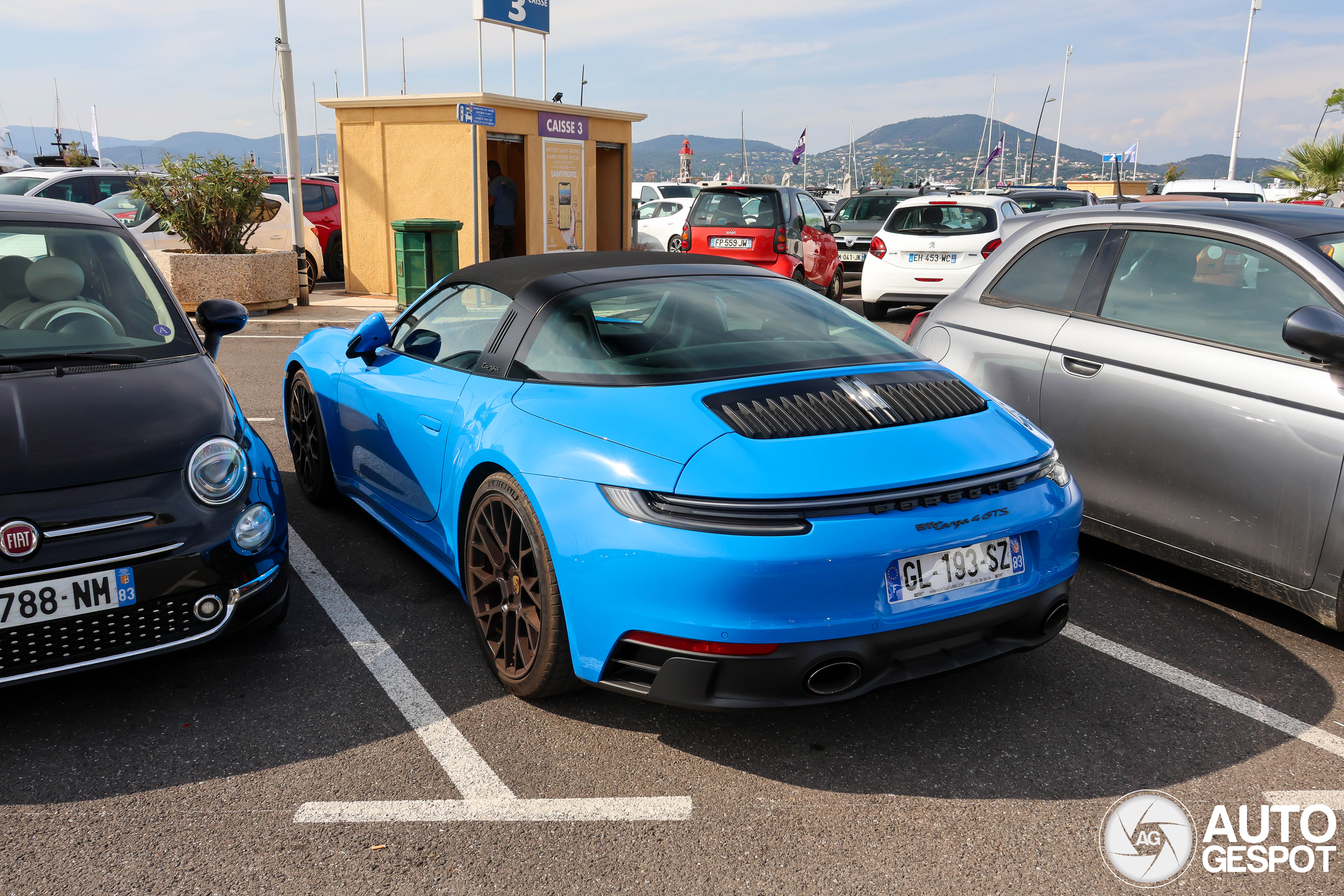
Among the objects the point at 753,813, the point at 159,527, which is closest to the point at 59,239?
the point at 159,527

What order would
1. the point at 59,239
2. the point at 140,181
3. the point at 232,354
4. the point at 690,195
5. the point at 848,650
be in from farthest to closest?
the point at 690,195 < the point at 140,181 < the point at 232,354 < the point at 59,239 < the point at 848,650

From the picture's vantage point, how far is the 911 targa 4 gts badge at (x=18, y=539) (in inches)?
111

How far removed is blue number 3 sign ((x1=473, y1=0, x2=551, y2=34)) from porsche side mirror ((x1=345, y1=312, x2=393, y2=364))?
1335 centimetres

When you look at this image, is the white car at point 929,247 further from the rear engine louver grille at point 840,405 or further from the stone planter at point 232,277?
the rear engine louver grille at point 840,405

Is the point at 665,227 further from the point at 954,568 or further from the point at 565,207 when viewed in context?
the point at 954,568

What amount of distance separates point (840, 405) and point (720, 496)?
23.3 inches

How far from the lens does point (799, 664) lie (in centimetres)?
257

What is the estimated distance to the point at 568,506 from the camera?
2828 mm

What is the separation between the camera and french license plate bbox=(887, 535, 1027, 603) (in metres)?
2.64

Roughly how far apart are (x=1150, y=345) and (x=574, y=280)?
2.41 meters

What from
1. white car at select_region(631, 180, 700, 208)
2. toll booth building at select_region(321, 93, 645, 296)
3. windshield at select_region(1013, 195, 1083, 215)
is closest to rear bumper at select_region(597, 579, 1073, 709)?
toll booth building at select_region(321, 93, 645, 296)

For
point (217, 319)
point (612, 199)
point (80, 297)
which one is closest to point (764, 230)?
point (612, 199)

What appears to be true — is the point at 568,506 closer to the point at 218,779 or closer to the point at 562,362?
the point at 562,362

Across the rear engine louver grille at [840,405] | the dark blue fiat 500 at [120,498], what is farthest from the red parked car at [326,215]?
the rear engine louver grille at [840,405]
